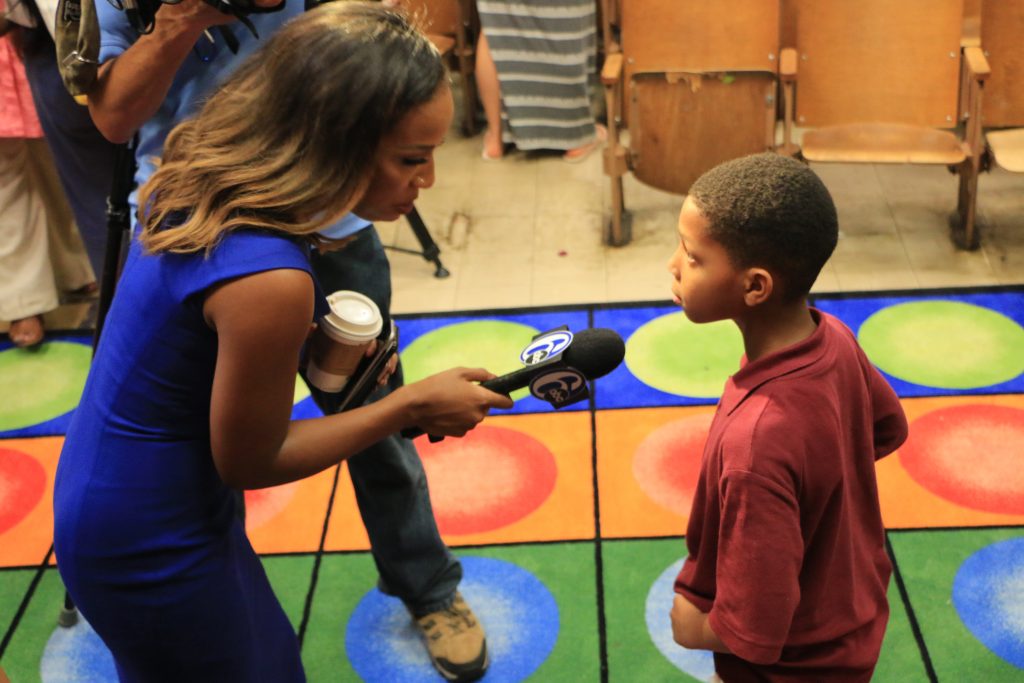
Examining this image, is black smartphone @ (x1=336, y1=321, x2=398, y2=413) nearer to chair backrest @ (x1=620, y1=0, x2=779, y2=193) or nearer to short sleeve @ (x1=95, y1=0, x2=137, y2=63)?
short sleeve @ (x1=95, y1=0, x2=137, y2=63)

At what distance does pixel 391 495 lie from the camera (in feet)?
8.25

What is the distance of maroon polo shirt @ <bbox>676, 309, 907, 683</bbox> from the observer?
1565 mm

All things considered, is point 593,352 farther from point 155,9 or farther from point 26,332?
point 26,332

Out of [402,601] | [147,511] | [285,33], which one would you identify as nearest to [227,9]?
[285,33]

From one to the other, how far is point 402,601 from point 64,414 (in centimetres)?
154

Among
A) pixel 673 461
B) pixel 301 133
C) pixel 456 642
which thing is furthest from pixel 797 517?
pixel 673 461

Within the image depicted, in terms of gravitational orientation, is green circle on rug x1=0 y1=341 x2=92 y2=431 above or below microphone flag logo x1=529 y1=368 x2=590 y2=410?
below

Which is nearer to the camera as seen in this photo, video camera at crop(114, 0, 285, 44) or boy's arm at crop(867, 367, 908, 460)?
boy's arm at crop(867, 367, 908, 460)

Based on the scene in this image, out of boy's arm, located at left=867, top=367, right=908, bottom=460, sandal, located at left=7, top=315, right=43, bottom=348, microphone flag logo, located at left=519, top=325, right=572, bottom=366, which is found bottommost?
Answer: sandal, located at left=7, top=315, right=43, bottom=348

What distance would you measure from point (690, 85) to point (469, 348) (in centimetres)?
135

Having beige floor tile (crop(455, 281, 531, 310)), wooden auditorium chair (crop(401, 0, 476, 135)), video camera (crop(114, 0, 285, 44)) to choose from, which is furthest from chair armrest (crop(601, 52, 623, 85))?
video camera (crop(114, 0, 285, 44))

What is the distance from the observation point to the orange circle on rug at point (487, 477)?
311 centimetres

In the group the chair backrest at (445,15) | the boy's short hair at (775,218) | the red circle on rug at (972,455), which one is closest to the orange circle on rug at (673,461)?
the red circle on rug at (972,455)

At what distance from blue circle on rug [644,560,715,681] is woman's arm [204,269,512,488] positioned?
1.00 metres
